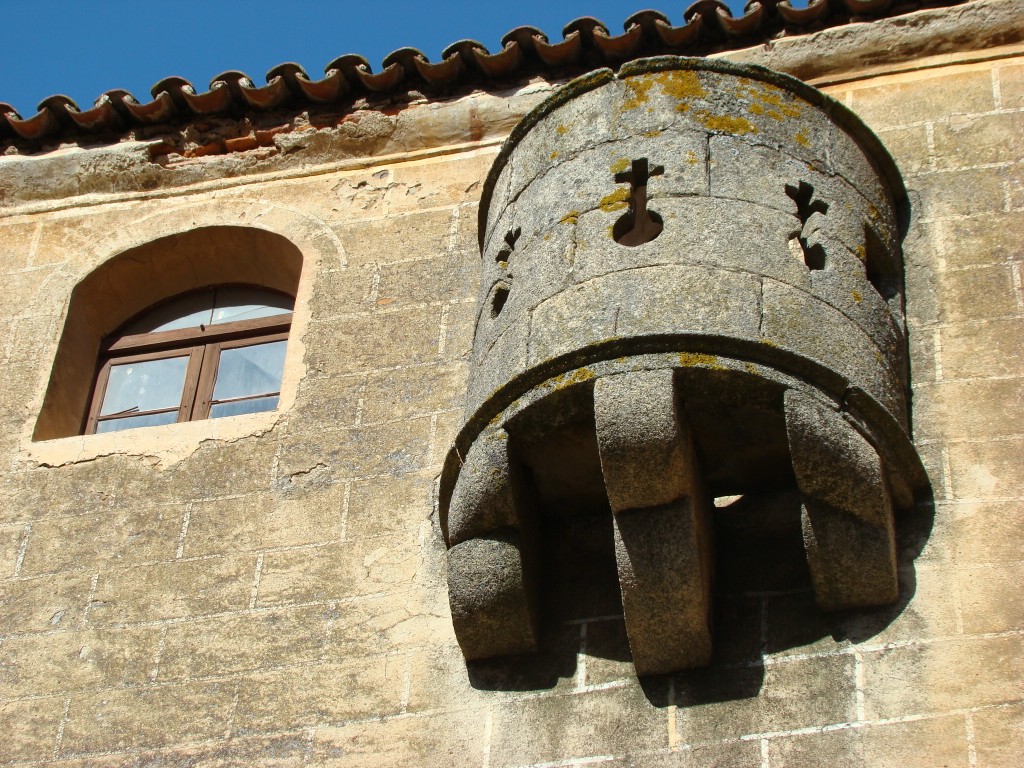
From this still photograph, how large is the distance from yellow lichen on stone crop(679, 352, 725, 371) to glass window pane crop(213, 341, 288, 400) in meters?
2.26

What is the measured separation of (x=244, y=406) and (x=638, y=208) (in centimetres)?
193

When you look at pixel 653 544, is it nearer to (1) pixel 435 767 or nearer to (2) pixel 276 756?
(1) pixel 435 767

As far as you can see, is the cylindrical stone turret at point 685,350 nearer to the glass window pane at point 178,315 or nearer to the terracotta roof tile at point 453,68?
the terracotta roof tile at point 453,68

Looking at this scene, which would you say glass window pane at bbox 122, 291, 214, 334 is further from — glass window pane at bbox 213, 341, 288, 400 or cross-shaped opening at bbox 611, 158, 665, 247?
cross-shaped opening at bbox 611, 158, 665, 247

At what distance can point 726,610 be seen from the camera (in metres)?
4.80

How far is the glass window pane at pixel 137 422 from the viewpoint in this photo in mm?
6527

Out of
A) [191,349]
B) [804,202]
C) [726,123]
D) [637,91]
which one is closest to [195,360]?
[191,349]

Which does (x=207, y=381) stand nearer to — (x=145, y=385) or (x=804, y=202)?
(x=145, y=385)

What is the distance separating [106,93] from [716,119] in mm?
3120

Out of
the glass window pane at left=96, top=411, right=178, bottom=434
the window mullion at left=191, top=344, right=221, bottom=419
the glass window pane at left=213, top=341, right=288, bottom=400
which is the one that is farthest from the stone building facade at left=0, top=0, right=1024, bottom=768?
the window mullion at left=191, top=344, right=221, bottom=419

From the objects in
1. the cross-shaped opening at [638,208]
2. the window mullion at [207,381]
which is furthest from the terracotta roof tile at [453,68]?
the cross-shaped opening at [638,208]

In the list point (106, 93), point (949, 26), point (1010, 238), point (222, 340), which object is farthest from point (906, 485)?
point (106, 93)

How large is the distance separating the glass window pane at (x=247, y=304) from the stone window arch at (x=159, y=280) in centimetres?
2

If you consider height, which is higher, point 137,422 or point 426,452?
point 137,422
